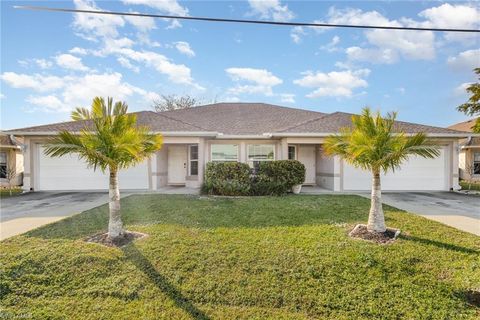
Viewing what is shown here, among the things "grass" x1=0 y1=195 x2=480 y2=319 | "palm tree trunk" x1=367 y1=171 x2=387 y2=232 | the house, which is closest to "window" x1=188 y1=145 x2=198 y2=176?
the house

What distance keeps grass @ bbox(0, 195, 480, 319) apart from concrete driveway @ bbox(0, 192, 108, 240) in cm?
103

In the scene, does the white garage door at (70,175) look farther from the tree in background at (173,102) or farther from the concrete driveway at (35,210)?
the tree in background at (173,102)

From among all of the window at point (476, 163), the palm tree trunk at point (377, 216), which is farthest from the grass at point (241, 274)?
the window at point (476, 163)

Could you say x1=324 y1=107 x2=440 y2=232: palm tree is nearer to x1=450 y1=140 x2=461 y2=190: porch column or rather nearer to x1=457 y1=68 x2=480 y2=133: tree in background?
x1=450 y1=140 x2=461 y2=190: porch column

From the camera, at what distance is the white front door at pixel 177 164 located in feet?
47.5

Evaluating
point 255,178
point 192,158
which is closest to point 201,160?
point 192,158

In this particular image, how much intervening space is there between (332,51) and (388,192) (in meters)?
7.73

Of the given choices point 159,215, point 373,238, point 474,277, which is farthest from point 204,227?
point 474,277

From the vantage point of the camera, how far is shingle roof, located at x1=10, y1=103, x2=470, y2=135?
1228cm

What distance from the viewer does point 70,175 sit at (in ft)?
40.8

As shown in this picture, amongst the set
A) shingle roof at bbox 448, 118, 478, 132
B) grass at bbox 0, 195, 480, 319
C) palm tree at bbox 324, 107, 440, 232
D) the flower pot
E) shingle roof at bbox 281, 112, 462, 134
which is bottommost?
grass at bbox 0, 195, 480, 319

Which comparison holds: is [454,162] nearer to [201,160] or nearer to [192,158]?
[201,160]

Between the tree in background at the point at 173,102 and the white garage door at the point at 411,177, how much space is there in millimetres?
23874

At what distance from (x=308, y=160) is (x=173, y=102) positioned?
22.8 m
